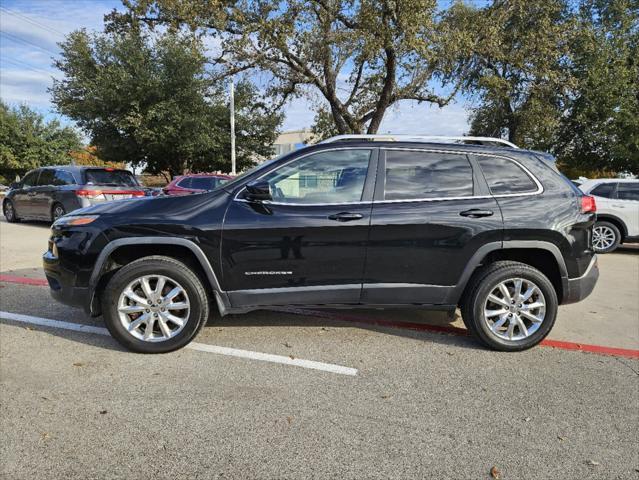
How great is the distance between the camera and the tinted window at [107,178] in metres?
11.5

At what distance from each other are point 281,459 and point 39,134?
4394 cm

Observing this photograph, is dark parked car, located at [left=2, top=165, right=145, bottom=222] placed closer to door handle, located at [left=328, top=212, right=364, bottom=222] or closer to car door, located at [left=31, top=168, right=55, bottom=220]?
car door, located at [left=31, top=168, right=55, bottom=220]

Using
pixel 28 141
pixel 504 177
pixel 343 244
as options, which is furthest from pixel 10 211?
pixel 28 141

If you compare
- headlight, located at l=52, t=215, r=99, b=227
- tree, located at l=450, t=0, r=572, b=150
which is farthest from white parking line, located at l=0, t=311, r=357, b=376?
tree, located at l=450, t=0, r=572, b=150

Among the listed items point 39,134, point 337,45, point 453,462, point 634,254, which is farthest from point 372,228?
point 39,134

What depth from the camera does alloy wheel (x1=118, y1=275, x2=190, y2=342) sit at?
153 inches

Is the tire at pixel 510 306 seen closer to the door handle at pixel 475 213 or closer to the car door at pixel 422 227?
the car door at pixel 422 227

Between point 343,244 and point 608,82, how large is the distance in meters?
18.0

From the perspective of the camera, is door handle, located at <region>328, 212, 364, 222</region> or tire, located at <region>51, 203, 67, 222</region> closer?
door handle, located at <region>328, 212, 364, 222</region>

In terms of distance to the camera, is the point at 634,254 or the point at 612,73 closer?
the point at 634,254

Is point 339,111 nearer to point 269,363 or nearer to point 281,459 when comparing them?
point 269,363

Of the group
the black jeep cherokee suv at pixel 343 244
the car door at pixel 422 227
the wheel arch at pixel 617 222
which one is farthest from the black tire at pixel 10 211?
the wheel arch at pixel 617 222

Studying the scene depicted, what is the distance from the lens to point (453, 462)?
8.49 feet

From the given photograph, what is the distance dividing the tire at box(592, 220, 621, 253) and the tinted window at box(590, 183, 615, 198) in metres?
0.60
